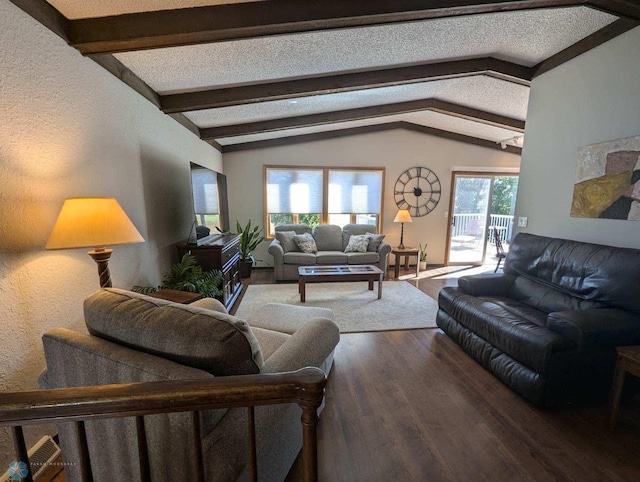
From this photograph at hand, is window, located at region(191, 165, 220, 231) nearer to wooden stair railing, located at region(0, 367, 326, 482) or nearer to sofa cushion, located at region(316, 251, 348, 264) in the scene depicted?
sofa cushion, located at region(316, 251, 348, 264)

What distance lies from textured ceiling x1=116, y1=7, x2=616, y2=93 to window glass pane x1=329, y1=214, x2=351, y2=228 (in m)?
3.09

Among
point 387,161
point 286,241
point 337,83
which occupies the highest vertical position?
point 337,83

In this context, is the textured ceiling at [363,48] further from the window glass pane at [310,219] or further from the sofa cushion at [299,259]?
the window glass pane at [310,219]

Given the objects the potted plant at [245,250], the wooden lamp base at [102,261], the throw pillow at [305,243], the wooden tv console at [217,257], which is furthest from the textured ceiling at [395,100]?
the wooden lamp base at [102,261]

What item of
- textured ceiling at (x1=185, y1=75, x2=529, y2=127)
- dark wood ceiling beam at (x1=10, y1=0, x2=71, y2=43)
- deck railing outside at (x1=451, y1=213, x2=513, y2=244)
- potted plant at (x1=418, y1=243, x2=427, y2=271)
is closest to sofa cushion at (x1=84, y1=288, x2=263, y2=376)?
dark wood ceiling beam at (x1=10, y1=0, x2=71, y2=43)

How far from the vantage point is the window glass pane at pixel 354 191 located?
552 centimetres

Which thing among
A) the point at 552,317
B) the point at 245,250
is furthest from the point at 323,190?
the point at 552,317

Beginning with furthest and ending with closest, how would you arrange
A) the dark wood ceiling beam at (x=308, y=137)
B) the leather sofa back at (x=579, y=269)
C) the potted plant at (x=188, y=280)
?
the dark wood ceiling beam at (x=308, y=137), the potted plant at (x=188, y=280), the leather sofa back at (x=579, y=269)

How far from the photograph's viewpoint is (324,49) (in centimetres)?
233

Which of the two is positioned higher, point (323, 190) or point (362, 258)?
point (323, 190)

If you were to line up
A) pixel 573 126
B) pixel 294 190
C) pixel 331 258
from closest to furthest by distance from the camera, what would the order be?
pixel 573 126 → pixel 331 258 → pixel 294 190

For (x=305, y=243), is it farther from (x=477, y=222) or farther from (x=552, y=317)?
(x=477, y=222)

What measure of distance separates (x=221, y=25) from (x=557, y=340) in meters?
2.94

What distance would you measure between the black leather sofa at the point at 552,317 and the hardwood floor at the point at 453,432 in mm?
186
